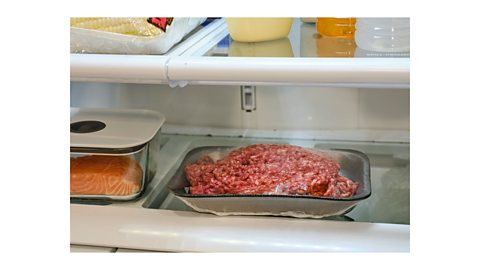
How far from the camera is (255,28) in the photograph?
1.10 meters

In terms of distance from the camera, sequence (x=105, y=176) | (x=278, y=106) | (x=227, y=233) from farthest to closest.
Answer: (x=278, y=106) → (x=105, y=176) → (x=227, y=233)

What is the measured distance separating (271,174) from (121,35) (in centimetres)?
35

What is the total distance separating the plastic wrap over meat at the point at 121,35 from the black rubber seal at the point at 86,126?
218 millimetres

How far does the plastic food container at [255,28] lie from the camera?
1098mm

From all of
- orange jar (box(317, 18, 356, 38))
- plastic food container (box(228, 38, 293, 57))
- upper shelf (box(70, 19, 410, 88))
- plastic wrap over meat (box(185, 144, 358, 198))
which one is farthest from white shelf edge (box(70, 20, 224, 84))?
orange jar (box(317, 18, 356, 38))

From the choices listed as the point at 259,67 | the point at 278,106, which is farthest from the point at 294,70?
the point at 278,106

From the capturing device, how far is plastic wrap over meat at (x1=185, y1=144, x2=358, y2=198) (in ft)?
3.28

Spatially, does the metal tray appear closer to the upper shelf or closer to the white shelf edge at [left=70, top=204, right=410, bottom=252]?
the white shelf edge at [left=70, top=204, right=410, bottom=252]

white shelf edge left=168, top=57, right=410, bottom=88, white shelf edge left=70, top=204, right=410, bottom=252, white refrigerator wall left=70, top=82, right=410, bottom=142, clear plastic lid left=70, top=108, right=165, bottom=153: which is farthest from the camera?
white refrigerator wall left=70, top=82, right=410, bottom=142

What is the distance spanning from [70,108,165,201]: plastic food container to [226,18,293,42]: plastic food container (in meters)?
0.26

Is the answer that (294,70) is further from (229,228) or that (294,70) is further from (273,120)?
(273,120)

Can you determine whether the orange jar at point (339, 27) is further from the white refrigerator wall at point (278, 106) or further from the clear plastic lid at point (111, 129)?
the clear plastic lid at point (111, 129)
